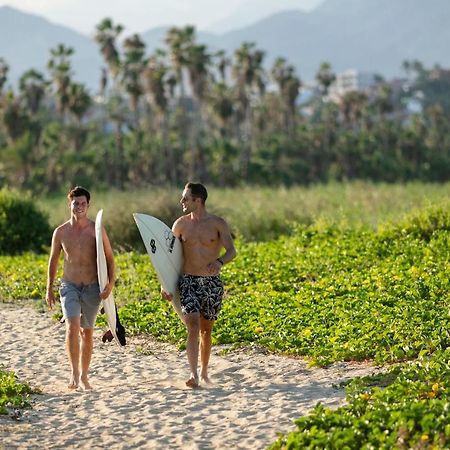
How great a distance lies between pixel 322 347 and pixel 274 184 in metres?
53.1

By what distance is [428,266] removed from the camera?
1416cm

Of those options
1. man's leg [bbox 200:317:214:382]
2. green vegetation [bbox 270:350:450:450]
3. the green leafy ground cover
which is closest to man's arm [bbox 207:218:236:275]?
man's leg [bbox 200:317:214:382]

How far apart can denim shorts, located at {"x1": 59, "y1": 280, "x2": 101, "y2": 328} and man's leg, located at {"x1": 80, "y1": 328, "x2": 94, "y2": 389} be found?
0.33 ft

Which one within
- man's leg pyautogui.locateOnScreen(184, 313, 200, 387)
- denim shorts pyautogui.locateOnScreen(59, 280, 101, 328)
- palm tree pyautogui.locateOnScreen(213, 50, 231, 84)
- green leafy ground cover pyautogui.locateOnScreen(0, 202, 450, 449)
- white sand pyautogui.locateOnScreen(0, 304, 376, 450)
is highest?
palm tree pyautogui.locateOnScreen(213, 50, 231, 84)

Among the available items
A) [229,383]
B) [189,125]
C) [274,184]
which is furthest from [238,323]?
[189,125]

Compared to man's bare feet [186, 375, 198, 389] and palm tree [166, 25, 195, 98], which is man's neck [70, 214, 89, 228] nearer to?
man's bare feet [186, 375, 198, 389]

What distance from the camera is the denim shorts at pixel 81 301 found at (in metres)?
8.88

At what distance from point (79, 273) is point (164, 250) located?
2.56 ft

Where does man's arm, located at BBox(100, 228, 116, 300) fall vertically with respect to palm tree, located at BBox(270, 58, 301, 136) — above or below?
below

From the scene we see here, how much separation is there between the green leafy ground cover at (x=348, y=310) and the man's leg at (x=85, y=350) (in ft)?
7.33

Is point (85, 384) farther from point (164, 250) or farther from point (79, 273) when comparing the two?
point (164, 250)

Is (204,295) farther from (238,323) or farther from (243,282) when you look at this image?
(243,282)

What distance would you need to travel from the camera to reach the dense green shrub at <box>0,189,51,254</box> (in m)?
22.3

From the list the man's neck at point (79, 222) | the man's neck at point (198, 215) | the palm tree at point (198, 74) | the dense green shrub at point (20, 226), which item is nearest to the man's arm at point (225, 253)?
the man's neck at point (198, 215)
